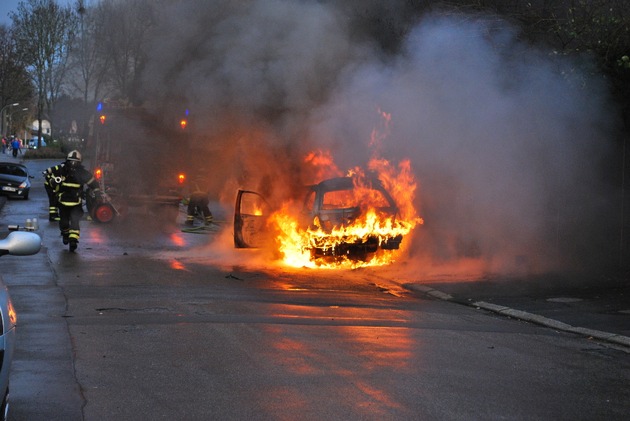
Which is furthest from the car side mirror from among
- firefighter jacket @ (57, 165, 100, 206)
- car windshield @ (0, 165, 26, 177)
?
car windshield @ (0, 165, 26, 177)

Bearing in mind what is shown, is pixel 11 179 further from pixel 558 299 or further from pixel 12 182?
pixel 558 299

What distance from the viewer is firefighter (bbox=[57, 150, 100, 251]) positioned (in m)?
14.6

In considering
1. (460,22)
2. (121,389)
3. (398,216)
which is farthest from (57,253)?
(121,389)

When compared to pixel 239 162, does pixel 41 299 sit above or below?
below

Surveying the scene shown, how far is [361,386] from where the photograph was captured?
590 centimetres

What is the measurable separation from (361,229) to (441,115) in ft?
8.89

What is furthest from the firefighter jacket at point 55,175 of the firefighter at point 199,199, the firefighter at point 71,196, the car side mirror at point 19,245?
the car side mirror at point 19,245

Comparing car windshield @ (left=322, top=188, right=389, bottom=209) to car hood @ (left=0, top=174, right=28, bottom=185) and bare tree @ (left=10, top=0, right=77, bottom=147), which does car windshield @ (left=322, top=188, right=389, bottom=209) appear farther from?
bare tree @ (left=10, top=0, right=77, bottom=147)

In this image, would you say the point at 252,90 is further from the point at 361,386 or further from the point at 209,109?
the point at 361,386

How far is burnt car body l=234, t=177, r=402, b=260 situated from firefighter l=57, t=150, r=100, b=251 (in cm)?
287

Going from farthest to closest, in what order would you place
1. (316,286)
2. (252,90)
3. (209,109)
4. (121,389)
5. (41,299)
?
(209,109) < (252,90) < (316,286) < (41,299) < (121,389)

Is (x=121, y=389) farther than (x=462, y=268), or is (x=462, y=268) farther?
(x=462, y=268)

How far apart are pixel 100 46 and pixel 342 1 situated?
26.7 meters

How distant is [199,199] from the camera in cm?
2177
